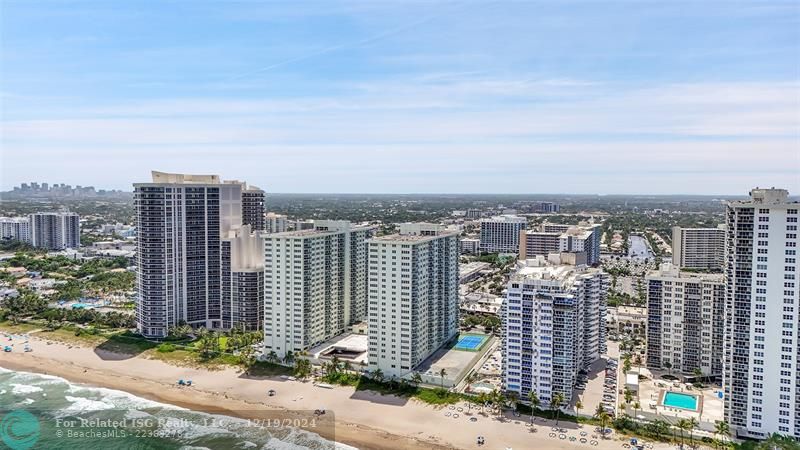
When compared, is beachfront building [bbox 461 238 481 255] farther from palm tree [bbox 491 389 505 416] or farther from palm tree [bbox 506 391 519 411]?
palm tree [bbox 491 389 505 416]

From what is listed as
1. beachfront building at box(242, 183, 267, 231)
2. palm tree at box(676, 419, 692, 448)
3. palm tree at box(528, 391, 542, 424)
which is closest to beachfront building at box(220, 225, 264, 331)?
beachfront building at box(242, 183, 267, 231)

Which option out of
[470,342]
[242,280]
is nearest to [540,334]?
[470,342]

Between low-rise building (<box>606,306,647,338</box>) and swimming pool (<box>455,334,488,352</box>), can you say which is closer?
swimming pool (<box>455,334,488,352</box>)

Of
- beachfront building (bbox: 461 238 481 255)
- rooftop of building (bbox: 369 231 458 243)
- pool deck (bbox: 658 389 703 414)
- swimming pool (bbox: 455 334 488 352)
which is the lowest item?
pool deck (bbox: 658 389 703 414)

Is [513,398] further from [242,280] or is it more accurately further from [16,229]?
[16,229]

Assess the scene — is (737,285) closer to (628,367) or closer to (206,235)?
(628,367)

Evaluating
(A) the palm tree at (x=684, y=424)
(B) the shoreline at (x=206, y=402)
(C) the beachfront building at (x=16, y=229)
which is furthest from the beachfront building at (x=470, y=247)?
(C) the beachfront building at (x=16, y=229)

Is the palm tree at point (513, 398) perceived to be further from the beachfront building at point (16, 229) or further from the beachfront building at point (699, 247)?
the beachfront building at point (16, 229)

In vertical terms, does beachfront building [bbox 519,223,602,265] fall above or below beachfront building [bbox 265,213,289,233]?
below
